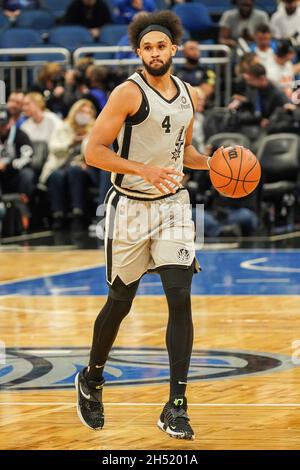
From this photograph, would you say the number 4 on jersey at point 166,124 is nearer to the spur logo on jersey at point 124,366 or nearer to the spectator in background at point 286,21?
the spur logo on jersey at point 124,366

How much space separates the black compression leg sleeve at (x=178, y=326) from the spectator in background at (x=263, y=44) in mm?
11706

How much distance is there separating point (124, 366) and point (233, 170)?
1987 mm

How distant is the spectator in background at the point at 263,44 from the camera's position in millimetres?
17688

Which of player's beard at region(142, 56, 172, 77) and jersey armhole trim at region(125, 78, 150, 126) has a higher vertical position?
player's beard at region(142, 56, 172, 77)

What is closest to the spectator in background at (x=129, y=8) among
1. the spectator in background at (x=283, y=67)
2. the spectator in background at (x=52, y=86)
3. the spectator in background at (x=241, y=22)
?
the spectator in background at (x=241, y=22)

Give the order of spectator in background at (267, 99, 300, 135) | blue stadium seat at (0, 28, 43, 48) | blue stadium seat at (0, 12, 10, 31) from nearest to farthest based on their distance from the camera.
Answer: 1. spectator in background at (267, 99, 300, 135)
2. blue stadium seat at (0, 28, 43, 48)
3. blue stadium seat at (0, 12, 10, 31)

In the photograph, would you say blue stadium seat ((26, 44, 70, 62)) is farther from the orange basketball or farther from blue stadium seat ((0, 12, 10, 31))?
the orange basketball

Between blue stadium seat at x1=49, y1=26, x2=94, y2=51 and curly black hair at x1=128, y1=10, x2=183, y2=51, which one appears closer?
curly black hair at x1=128, y1=10, x2=183, y2=51

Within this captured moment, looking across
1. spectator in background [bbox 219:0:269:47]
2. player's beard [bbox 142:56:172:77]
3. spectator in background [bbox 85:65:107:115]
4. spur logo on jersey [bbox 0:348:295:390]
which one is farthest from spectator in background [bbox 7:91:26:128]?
player's beard [bbox 142:56:172:77]

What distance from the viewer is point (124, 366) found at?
8258mm

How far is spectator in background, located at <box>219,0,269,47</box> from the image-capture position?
1866cm

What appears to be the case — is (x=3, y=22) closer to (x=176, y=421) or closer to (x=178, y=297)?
(x=178, y=297)

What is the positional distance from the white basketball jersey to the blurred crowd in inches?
382
